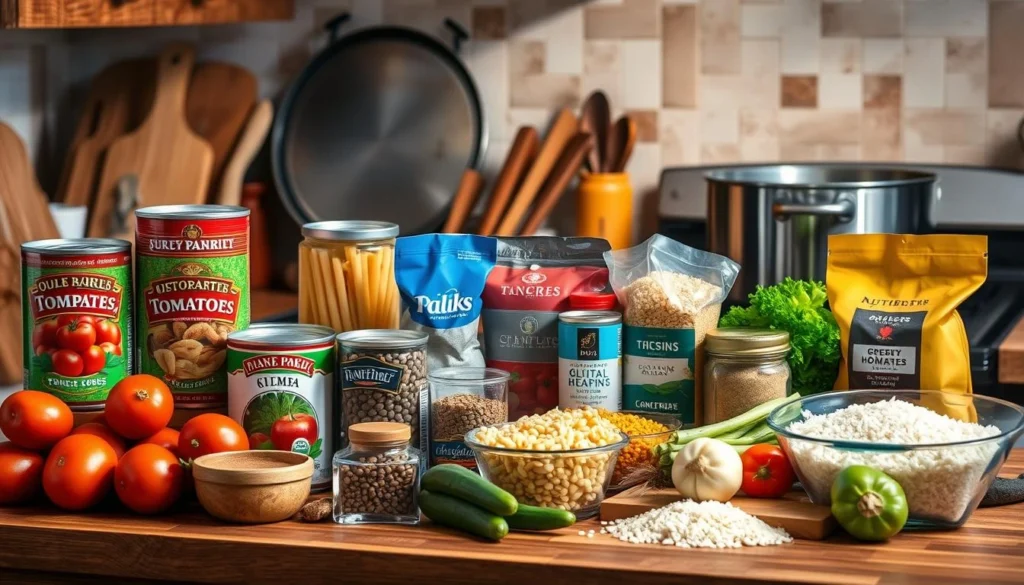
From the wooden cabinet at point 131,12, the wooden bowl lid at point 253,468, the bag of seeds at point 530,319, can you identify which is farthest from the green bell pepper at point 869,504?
the wooden cabinet at point 131,12

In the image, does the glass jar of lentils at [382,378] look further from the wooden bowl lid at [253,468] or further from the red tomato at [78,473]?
the red tomato at [78,473]

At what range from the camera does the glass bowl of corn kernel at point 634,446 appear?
1.31m

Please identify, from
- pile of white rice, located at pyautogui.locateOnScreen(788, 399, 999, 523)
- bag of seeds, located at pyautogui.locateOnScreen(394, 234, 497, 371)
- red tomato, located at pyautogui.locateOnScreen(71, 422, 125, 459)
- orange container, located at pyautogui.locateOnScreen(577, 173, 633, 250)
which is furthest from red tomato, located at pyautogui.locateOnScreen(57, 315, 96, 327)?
orange container, located at pyautogui.locateOnScreen(577, 173, 633, 250)

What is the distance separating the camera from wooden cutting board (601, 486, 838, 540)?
118 centimetres

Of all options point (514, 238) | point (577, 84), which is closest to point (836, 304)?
point (514, 238)

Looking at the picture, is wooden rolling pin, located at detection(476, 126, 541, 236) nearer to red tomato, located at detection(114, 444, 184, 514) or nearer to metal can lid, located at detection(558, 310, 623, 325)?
metal can lid, located at detection(558, 310, 623, 325)

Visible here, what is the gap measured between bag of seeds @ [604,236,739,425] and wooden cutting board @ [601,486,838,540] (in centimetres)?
11

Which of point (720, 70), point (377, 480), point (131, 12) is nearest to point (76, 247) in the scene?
point (377, 480)

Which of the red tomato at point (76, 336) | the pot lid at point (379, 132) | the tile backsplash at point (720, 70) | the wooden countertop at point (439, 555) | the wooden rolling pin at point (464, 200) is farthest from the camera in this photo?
the pot lid at point (379, 132)

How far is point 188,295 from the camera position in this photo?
4.34ft

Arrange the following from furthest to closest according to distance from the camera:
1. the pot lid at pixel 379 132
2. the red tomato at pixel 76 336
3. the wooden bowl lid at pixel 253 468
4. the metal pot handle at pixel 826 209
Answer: the pot lid at pixel 379 132, the metal pot handle at pixel 826 209, the red tomato at pixel 76 336, the wooden bowl lid at pixel 253 468

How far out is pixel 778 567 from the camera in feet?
3.56

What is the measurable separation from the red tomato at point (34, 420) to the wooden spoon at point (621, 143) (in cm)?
167

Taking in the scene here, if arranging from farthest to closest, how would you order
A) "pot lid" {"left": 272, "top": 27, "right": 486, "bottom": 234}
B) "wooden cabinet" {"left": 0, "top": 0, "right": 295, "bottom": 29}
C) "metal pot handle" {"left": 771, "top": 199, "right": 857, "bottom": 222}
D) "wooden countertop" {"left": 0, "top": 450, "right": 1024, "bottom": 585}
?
"pot lid" {"left": 272, "top": 27, "right": 486, "bottom": 234} → "wooden cabinet" {"left": 0, "top": 0, "right": 295, "bottom": 29} → "metal pot handle" {"left": 771, "top": 199, "right": 857, "bottom": 222} → "wooden countertop" {"left": 0, "top": 450, "right": 1024, "bottom": 585}
